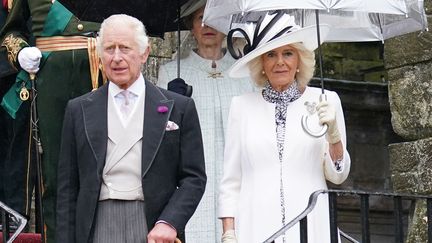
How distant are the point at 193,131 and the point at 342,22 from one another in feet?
5.65

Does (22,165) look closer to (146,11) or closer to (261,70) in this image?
(146,11)

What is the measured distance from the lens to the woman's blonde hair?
8.24m

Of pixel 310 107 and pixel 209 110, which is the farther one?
pixel 209 110

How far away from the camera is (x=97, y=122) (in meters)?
7.70

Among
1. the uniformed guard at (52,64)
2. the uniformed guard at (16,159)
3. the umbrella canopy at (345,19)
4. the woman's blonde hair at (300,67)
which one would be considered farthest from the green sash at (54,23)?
the woman's blonde hair at (300,67)

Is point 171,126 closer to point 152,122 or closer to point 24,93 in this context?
point 152,122

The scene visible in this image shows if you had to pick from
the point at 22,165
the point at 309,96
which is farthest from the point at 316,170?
the point at 22,165

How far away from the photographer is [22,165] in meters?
9.89

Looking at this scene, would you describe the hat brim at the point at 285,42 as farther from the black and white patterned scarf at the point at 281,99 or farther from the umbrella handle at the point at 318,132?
the umbrella handle at the point at 318,132

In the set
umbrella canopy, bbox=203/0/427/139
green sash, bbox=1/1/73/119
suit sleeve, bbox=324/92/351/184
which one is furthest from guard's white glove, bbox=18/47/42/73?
suit sleeve, bbox=324/92/351/184

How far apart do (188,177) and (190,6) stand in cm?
194

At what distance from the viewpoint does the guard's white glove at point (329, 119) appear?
7.86 meters

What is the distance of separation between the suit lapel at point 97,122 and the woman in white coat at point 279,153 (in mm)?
800

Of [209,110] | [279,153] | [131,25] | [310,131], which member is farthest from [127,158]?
[209,110]
